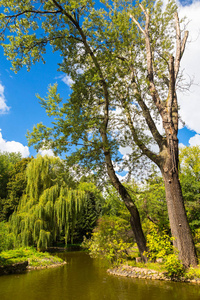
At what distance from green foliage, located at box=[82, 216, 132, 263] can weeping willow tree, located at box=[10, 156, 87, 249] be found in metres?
3.98

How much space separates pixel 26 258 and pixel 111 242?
4910 mm

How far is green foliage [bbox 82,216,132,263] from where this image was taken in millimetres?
8641

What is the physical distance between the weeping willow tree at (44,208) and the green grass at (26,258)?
1.36m

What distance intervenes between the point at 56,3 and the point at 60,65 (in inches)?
86.1

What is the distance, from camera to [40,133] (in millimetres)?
8234

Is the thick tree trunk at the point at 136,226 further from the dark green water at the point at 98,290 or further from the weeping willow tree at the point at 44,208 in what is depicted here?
the weeping willow tree at the point at 44,208

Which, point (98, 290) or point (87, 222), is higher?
point (87, 222)

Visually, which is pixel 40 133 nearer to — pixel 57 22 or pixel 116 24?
pixel 57 22

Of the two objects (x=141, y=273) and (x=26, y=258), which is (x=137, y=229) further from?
(x=26, y=258)

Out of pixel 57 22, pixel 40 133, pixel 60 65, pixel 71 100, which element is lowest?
pixel 40 133

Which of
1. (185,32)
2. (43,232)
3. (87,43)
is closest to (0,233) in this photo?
(43,232)

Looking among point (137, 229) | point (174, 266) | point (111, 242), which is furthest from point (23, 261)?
point (174, 266)

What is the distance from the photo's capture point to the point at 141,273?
7.39 metres

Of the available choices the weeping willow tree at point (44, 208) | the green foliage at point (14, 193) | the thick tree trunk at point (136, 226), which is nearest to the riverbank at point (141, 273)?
the thick tree trunk at point (136, 226)
